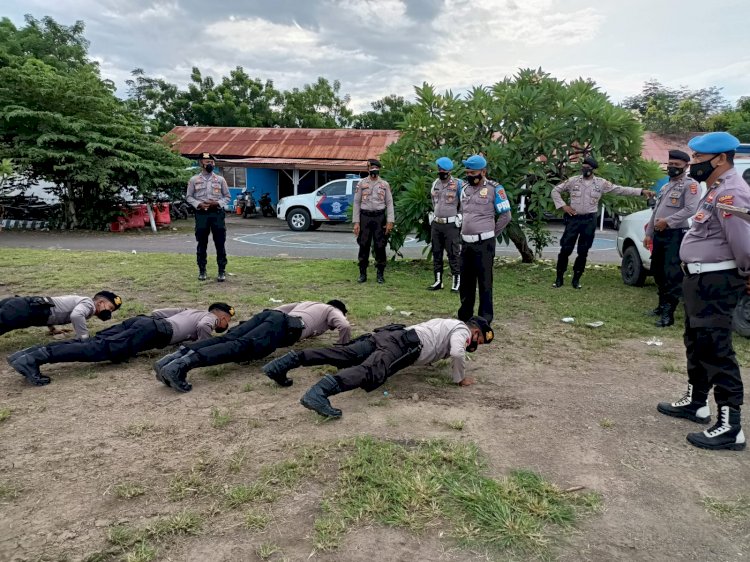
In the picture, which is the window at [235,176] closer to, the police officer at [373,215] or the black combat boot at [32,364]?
the police officer at [373,215]

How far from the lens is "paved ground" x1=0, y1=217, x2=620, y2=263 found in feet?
→ 42.0

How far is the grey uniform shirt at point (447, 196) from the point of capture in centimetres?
786

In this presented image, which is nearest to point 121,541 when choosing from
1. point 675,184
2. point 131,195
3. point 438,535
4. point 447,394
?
point 438,535

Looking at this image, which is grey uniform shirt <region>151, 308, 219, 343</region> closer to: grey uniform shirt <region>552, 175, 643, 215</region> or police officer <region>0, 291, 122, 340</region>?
police officer <region>0, 291, 122, 340</region>

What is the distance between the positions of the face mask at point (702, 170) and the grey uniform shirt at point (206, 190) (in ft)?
20.6

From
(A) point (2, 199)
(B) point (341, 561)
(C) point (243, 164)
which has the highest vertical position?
(C) point (243, 164)

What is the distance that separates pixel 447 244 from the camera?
8141 mm

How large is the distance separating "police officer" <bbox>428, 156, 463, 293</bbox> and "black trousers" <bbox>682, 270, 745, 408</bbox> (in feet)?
14.8

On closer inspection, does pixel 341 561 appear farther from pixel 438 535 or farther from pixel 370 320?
pixel 370 320

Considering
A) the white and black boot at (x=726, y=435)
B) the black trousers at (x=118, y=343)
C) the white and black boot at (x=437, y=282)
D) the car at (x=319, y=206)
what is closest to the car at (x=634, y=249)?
the white and black boot at (x=437, y=282)

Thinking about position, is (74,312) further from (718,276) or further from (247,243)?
(247,243)

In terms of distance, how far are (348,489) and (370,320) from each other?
138 inches

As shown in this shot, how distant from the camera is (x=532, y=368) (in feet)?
15.7

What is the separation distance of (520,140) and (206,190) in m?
5.13
